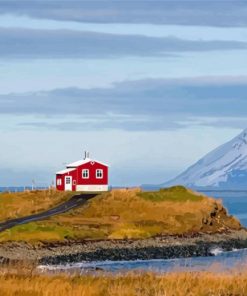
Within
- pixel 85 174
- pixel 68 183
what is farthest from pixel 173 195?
pixel 68 183

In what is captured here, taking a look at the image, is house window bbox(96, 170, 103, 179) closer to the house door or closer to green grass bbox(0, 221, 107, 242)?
the house door

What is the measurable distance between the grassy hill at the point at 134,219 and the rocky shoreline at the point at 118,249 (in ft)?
8.16

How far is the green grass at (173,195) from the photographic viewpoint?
336 feet

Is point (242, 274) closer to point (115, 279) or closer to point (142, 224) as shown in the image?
point (115, 279)

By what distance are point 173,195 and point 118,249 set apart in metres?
26.6

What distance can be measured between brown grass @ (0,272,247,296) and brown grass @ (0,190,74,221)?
234 ft

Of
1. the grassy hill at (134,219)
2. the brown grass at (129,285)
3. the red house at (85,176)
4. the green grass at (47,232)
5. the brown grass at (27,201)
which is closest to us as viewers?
the brown grass at (129,285)

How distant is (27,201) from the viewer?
351 ft

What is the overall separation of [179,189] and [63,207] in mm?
15451

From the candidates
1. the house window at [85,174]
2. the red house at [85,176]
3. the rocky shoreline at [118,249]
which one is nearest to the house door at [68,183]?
the red house at [85,176]

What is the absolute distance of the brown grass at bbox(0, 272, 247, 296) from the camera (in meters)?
20.9

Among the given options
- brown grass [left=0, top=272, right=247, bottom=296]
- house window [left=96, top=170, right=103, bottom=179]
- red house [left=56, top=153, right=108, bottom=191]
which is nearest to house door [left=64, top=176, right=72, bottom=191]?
red house [left=56, top=153, right=108, bottom=191]

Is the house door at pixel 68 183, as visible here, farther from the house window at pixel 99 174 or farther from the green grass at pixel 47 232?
the green grass at pixel 47 232

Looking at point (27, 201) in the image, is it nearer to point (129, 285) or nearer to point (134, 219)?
point (134, 219)
